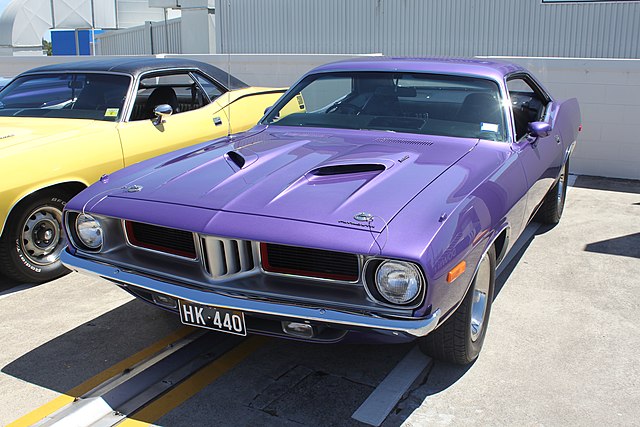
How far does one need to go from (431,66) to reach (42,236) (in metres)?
3.02

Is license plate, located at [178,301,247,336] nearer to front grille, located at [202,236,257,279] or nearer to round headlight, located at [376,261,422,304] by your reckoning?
front grille, located at [202,236,257,279]

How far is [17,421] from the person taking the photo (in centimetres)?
309

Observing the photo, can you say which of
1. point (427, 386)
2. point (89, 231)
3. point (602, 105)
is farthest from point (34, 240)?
point (602, 105)

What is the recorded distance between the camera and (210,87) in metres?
6.73

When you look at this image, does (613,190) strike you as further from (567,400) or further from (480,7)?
(480,7)

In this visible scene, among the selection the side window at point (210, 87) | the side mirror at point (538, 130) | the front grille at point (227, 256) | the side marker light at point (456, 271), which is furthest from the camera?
the side window at point (210, 87)

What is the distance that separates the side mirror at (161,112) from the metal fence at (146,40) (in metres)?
16.6

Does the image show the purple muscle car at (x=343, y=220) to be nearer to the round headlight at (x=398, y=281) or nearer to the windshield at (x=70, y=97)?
the round headlight at (x=398, y=281)

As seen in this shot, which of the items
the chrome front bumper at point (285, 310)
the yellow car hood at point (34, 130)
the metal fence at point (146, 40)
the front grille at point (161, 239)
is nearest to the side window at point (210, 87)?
the yellow car hood at point (34, 130)

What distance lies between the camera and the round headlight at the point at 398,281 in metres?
2.80

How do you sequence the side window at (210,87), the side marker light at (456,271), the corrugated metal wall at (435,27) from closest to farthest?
the side marker light at (456,271)
the side window at (210,87)
the corrugated metal wall at (435,27)

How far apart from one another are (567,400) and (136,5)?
1494 inches

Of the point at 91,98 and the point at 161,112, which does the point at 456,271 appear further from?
the point at 91,98

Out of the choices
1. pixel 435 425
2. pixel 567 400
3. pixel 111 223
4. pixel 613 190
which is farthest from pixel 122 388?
pixel 613 190
